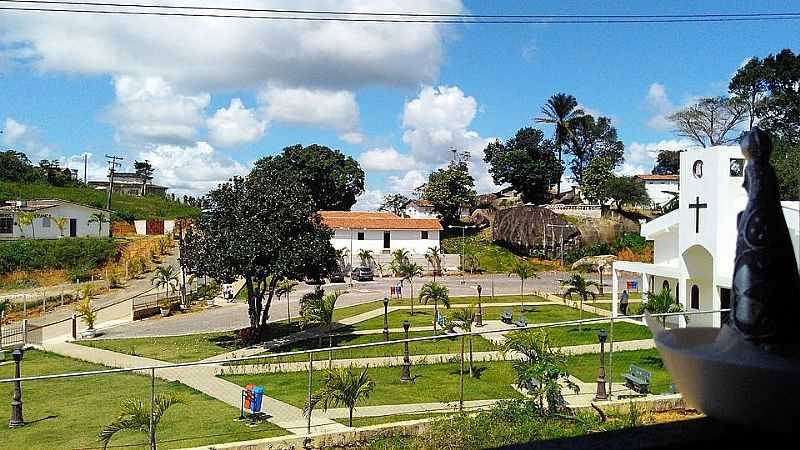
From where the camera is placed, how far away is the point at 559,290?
26016 mm

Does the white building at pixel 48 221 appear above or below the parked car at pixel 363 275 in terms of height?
above

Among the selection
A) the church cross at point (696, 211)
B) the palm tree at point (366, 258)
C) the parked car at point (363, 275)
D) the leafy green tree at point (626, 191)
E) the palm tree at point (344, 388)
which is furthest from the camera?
the leafy green tree at point (626, 191)

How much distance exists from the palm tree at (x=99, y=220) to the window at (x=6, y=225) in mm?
4078

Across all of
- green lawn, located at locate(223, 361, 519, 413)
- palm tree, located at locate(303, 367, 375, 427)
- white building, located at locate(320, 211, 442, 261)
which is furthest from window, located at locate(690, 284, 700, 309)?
white building, located at locate(320, 211, 442, 261)

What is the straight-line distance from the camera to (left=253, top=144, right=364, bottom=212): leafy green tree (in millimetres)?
48312

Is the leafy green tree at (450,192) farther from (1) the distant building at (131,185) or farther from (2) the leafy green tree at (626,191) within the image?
(1) the distant building at (131,185)

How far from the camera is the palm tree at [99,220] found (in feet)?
121

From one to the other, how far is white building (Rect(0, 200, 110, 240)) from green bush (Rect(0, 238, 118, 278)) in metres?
1.98

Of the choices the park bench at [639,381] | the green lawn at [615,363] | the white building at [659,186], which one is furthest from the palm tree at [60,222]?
the white building at [659,186]

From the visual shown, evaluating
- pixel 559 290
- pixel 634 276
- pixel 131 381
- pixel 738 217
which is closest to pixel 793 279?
pixel 738 217

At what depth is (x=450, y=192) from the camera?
43438 millimetres

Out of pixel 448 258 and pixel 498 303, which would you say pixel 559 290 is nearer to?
pixel 498 303

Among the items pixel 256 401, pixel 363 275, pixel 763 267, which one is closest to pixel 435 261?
pixel 363 275

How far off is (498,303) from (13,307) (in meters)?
17.6
